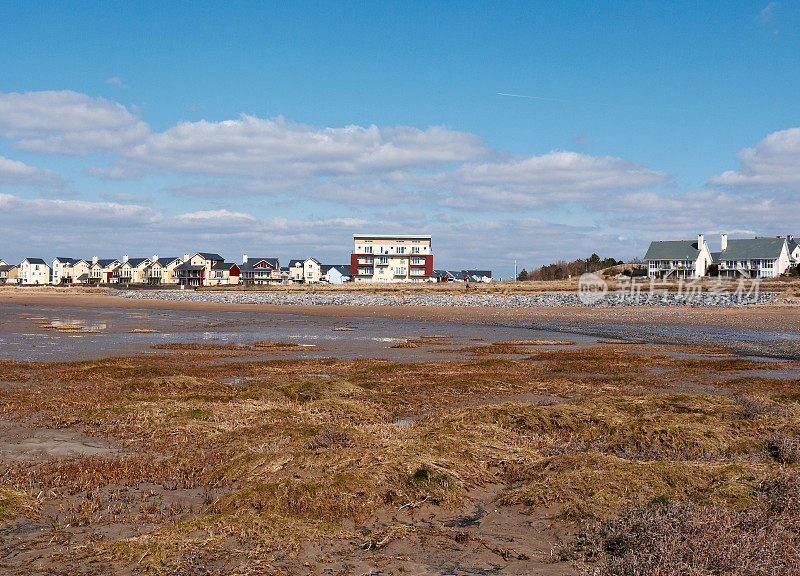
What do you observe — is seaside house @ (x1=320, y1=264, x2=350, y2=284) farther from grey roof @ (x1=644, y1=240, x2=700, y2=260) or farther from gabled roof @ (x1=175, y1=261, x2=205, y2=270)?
grey roof @ (x1=644, y1=240, x2=700, y2=260)

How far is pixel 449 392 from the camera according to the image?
A: 1678cm

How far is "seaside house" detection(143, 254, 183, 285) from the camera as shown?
184250 mm

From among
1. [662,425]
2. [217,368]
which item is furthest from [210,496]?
[217,368]

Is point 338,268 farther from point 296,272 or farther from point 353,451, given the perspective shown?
point 353,451

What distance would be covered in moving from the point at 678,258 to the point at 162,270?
468 feet

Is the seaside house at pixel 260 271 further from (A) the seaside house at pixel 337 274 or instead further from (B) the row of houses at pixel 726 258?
(B) the row of houses at pixel 726 258

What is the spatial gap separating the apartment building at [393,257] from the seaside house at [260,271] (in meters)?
47.9

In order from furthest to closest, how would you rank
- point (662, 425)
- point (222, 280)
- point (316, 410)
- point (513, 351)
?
1. point (222, 280)
2. point (513, 351)
3. point (316, 410)
4. point (662, 425)

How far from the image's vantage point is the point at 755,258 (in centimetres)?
11975

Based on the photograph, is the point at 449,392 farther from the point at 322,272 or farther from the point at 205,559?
the point at 322,272

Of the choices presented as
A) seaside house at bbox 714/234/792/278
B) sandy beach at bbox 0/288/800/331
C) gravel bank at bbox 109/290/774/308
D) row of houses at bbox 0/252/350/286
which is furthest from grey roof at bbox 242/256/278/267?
sandy beach at bbox 0/288/800/331

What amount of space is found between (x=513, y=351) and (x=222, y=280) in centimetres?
15763

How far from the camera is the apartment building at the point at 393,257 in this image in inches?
5408

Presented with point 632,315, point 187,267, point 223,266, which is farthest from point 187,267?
point 632,315
